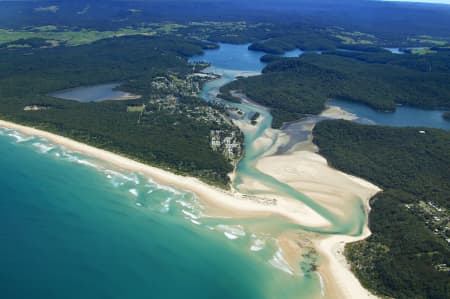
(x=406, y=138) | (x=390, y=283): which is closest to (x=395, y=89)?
(x=406, y=138)

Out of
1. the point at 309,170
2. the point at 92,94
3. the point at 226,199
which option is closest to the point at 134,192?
the point at 226,199

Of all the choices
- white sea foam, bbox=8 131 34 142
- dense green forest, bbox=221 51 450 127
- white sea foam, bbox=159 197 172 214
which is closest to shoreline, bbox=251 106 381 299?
white sea foam, bbox=159 197 172 214

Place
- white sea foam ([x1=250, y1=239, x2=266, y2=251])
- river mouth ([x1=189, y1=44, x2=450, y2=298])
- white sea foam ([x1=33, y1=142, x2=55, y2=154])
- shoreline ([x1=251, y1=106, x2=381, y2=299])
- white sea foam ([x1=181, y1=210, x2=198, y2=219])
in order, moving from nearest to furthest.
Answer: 1. shoreline ([x1=251, y1=106, x2=381, y2=299])
2. white sea foam ([x1=250, y1=239, x2=266, y2=251])
3. white sea foam ([x1=181, y1=210, x2=198, y2=219])
4. river mouth ([x1=189, y1=44, x2=450, y2=298])
5. white sea foam ([x1=33, y1=142, x2=55, y2=154])

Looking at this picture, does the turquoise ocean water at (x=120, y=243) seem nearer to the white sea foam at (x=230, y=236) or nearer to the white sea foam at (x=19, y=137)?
the white sea foam at (x=230, y=236)

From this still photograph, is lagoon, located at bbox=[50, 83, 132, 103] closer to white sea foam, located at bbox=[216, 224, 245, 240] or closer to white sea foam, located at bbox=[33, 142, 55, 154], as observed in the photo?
white sea foam, located at bbox=[33, 142, 55, 154]

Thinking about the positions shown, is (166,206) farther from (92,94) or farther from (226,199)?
(92,94)

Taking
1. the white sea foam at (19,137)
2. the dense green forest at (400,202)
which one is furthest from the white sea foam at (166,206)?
the white sea foam at (19,137)
